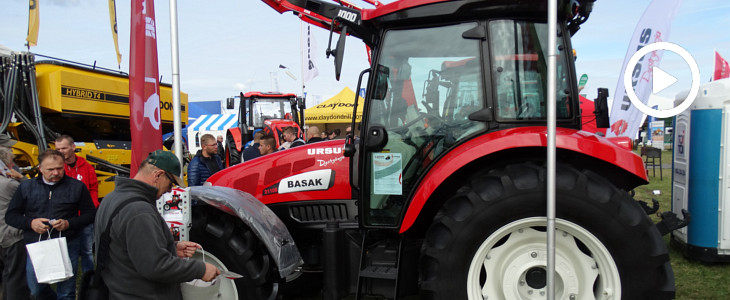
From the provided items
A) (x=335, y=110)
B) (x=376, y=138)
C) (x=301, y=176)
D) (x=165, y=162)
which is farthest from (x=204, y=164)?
(x=335, y=110)

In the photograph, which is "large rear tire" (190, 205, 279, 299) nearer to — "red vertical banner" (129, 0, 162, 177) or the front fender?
the front fender

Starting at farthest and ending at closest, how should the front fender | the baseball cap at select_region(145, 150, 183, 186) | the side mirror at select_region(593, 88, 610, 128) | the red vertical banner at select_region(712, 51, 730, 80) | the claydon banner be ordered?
the claydon banner < the red vertical banner at select_region(712, 51, 730, 80) < the front fender < the side mirror at select_region(593, 88, 610, 128) < the baseball cap at select_region(145, 150, 183, 186)

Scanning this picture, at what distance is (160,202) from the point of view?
311 cm

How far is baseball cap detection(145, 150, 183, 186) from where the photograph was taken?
236 centimetres

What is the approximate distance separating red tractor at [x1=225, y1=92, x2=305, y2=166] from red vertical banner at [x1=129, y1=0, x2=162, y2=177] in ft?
24.7

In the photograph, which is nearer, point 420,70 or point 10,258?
point 420,70

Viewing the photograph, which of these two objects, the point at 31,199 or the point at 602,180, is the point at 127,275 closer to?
the point at 31,199

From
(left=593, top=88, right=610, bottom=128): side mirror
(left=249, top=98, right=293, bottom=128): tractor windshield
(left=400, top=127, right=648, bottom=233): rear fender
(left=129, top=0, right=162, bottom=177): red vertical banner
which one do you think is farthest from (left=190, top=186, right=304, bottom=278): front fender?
(left=249, top=98, right=293, bottom=128): tractor windshield

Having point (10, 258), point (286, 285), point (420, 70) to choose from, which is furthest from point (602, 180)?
point (10, 258)

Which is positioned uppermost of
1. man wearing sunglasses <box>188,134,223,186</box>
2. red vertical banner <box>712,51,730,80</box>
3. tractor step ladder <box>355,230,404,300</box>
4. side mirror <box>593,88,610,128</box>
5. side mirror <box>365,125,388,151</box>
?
red vertical banner <box>712,51,730,80</box>

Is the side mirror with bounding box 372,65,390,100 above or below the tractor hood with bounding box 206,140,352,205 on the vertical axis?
above

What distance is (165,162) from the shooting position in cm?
237

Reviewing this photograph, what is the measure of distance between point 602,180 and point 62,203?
369cm
